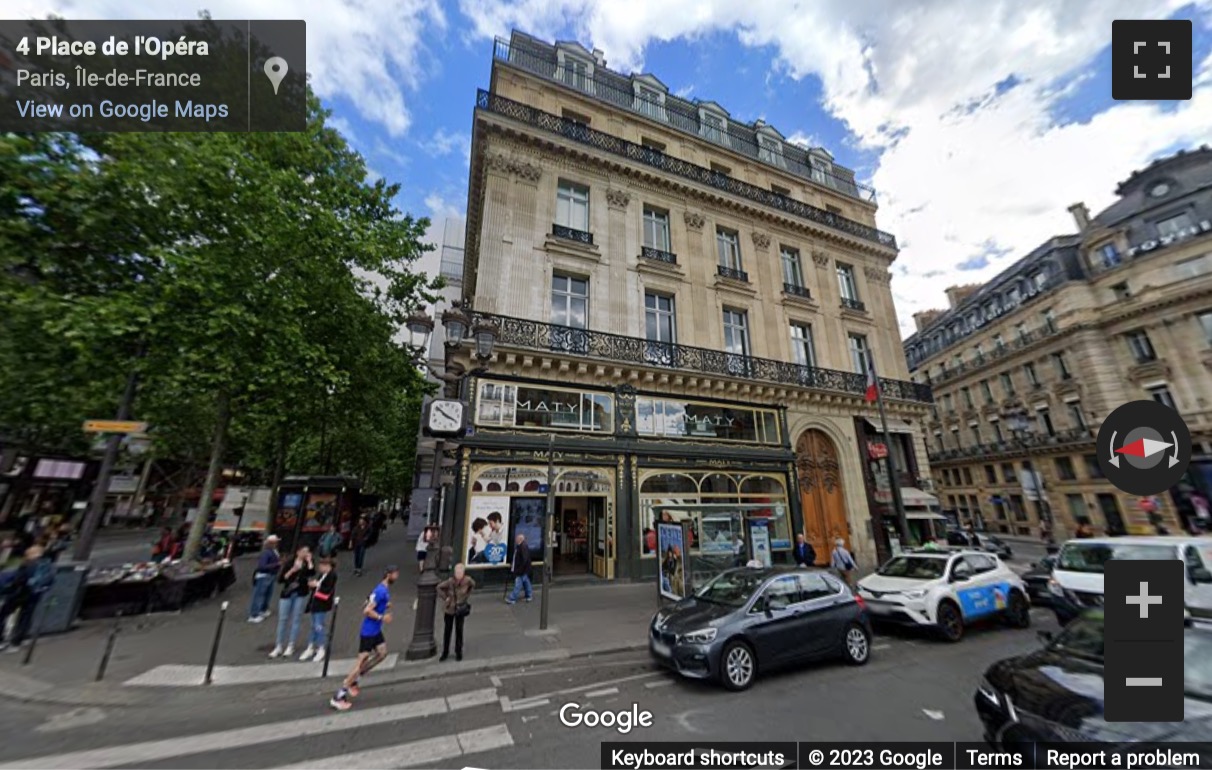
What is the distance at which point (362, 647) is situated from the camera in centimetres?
564

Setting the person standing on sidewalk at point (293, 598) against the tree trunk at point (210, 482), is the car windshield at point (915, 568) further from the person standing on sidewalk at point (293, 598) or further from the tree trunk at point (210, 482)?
the tree trunk at point (210, 482)

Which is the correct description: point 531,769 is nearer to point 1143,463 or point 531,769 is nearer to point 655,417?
point 1143,463

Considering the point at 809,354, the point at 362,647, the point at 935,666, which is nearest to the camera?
the point at 362,647

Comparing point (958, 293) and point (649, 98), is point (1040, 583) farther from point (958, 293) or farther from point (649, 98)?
point (958, 293)

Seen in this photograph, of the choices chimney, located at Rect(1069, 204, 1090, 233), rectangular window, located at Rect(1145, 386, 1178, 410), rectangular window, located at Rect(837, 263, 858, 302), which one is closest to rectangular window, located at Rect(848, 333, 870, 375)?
rectangular window, located at Rect(837, 263, 858, 302)

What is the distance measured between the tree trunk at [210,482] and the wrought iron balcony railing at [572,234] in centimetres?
1072

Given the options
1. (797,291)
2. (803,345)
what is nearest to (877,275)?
(797,291)

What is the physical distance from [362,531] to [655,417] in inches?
454

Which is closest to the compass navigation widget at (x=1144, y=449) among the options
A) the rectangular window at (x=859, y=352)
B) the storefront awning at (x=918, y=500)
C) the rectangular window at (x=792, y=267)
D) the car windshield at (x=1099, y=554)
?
the car windshield at (x=1099, y=554)

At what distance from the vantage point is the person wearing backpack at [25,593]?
7.40 m

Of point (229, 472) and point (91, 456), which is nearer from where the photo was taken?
point (91, 456)

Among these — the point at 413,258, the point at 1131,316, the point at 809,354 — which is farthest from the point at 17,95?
the point at 1131,316

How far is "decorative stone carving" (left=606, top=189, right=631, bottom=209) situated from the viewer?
55.0ft

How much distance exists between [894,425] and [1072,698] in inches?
690
